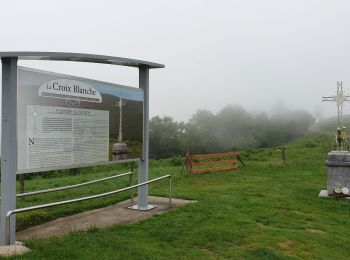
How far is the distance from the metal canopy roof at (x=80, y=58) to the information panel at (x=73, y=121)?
0.24m

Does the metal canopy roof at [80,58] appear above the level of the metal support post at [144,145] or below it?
above

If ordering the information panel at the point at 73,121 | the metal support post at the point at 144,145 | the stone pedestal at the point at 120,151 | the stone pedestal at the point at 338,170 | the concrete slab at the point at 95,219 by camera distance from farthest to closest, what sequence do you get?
the stone pedestal at the point at 338,170, the metal support post at the point at 144,145, the stone pedestal at the point at 120,151, the concrete slab at the point at 95,219, the information panel at the point at 73,121

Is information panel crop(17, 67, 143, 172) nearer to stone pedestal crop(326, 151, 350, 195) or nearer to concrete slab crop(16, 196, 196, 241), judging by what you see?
concrete slab crop(16, 196, 196, 241)

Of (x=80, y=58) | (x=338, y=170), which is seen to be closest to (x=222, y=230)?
(x=80, y=58)

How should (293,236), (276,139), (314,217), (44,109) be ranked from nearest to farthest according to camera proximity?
(44,109) < (293,236) < (314,217) < (276,139)

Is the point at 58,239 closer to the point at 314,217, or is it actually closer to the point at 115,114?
the point at 115,114

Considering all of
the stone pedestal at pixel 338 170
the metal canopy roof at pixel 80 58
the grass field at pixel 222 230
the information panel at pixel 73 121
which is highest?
the metal canopy roof at pixel 80 58

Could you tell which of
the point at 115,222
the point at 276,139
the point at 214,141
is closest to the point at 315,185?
the point at 115,222

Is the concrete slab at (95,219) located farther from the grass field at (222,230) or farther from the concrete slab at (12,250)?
the concrete slab at (12,250)

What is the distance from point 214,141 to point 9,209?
34.4 meters

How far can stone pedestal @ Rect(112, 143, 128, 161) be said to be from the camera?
7668 millimetres

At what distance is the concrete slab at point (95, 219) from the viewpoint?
6426mm

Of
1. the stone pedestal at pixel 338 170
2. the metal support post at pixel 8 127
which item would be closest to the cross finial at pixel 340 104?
the stone pedestal at pixel 338 170

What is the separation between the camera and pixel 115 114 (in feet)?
25.0
